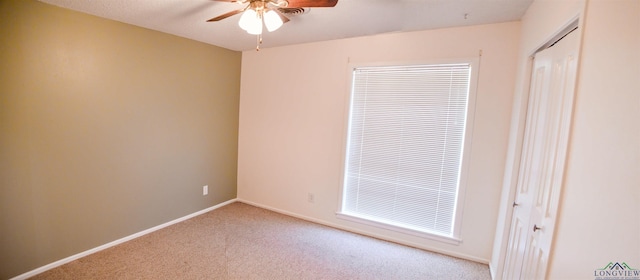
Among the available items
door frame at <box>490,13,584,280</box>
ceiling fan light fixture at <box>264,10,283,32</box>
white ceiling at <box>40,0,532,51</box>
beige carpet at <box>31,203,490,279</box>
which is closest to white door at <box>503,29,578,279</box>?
door frame at <box>490,13,584,280</box>

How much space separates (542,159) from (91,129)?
3532 mm

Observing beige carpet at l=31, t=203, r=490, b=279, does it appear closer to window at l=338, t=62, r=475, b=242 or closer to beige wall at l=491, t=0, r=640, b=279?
window at l=338, t=62, r=475, b=242

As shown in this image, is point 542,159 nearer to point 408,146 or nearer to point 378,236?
point 408,146

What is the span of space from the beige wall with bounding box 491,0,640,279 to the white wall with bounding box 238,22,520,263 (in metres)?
1.25

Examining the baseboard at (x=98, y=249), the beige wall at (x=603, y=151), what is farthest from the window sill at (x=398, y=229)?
the baseboard at (x=98, y=249)

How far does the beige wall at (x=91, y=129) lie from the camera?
6.56 feet

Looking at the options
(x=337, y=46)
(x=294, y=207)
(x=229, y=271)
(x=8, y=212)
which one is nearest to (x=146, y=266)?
(x=229, y=271)

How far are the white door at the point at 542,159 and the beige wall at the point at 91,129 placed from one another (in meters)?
3.40

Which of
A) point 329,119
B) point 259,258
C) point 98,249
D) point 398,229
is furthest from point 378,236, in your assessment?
point 98,249

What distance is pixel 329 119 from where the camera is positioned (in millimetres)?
3184

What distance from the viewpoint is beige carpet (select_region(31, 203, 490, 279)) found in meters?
2.26

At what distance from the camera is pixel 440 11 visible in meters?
2.11

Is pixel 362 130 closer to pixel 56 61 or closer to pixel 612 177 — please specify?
pixel 612 177

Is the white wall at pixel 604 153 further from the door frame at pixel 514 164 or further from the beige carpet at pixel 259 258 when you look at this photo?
the beige carpet at pixel 259 258
